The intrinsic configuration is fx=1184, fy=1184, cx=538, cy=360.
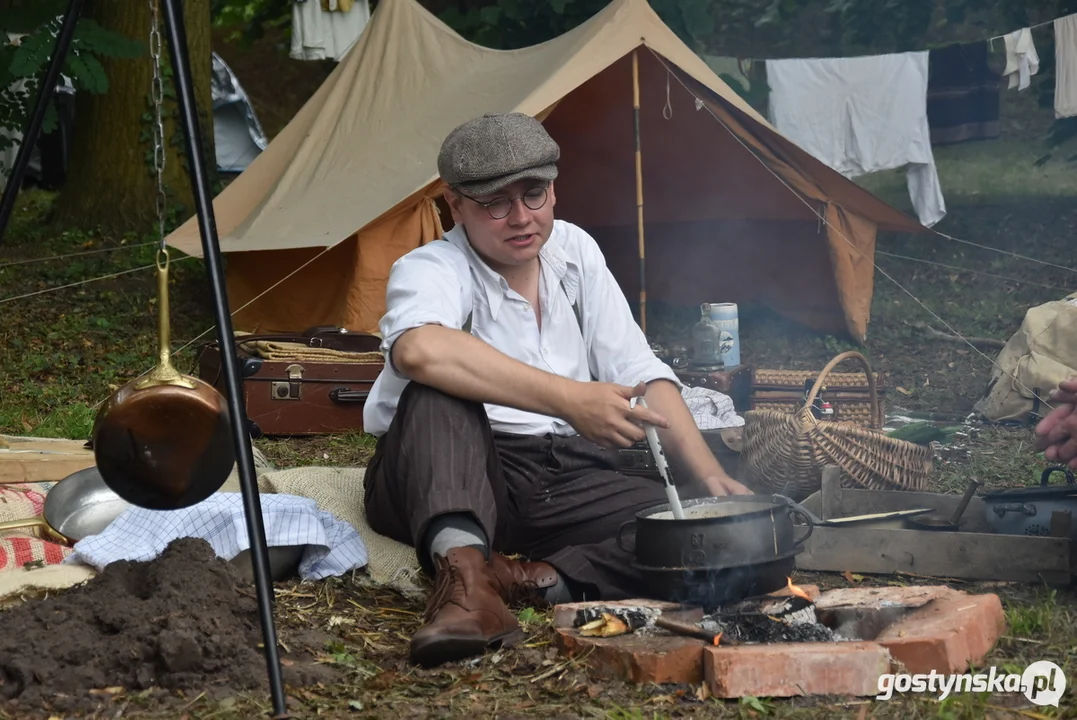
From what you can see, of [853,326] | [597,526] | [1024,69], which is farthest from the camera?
[1024,69]

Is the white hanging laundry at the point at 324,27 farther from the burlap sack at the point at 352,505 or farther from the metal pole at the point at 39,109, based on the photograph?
the metal pole at the point at 39,109

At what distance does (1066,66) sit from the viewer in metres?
7.27

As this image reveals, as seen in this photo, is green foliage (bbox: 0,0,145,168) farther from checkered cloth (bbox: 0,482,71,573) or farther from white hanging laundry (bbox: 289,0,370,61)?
checkered cloth (bbox: 0,482,71,573)

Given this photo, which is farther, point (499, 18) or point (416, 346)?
point (499, 18)

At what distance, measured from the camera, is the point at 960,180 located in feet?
34.0

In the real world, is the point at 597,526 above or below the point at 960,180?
below

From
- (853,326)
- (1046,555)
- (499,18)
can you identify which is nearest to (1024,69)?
(853,326)

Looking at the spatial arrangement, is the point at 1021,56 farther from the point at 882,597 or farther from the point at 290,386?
the point at 882,597

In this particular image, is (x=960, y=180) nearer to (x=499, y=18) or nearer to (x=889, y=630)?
(x=499, y=18)

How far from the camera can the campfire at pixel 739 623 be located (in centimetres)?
207

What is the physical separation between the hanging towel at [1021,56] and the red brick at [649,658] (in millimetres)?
6477

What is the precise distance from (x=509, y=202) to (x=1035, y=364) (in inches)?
121

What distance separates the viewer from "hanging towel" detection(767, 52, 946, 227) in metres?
7.18

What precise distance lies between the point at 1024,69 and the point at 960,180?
115 inches
